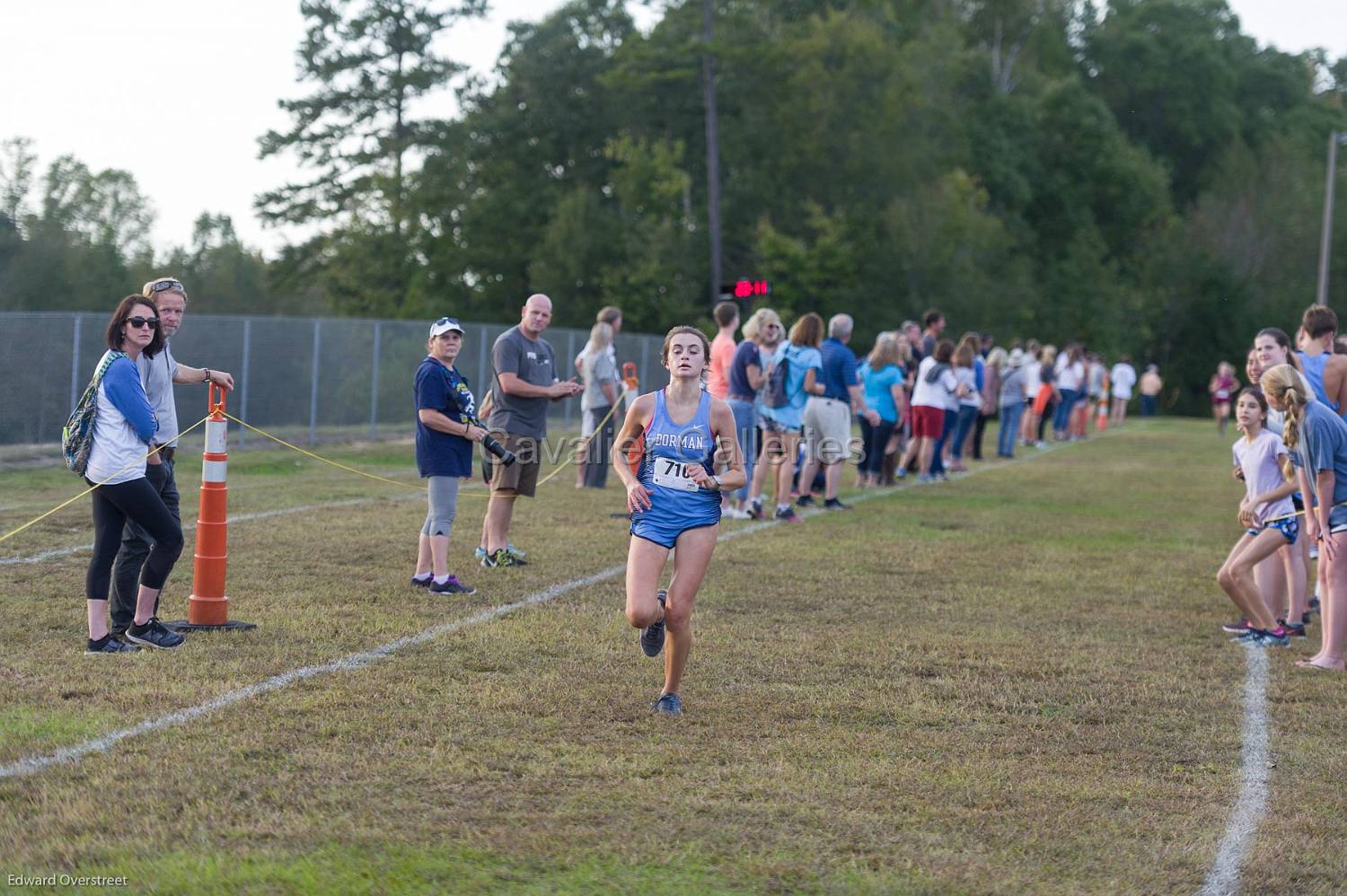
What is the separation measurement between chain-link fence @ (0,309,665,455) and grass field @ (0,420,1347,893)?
8.63 m

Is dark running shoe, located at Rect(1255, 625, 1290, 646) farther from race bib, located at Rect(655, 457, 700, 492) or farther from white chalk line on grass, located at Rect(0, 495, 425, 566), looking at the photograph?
white chalk line on grass, located at Rect(0, 495, 425, 566)

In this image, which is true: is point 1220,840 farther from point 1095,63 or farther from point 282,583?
point 1095,63

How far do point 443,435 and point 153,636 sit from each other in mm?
2475

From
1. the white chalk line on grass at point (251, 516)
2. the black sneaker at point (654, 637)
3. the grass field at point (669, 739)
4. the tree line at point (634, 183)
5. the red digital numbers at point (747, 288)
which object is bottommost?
the white chalk line on grass at point (251, 516)

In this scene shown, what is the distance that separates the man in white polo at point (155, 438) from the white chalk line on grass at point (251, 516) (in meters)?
2.39

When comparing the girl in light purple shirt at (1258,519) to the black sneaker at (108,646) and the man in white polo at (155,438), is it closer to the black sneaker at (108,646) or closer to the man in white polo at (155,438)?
→ the man in white polo at (155,438)

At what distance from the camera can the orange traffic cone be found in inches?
315

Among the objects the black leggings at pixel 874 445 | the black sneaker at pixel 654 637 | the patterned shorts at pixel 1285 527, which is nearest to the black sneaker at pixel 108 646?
the black sneaker at pixel 654 637

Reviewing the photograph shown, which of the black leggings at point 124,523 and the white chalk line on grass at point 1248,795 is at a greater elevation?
the black leggings at point 124,523

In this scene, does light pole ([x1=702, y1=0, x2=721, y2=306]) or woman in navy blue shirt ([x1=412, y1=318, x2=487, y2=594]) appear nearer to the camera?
woman in navy blue shirt ([x1=412, y1=318, x2=487, y2=594])

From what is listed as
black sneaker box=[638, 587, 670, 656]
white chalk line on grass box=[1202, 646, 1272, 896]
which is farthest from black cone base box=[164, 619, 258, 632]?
white chalk line on grass box=[1202, 646, 1272, 896]

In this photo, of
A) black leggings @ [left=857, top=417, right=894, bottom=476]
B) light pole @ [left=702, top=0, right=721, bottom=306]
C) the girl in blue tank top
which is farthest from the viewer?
light pole @ [left=702, top=0, right=721, bottom=306]

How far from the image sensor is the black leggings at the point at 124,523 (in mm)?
7176

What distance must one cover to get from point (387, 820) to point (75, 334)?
16.8m
